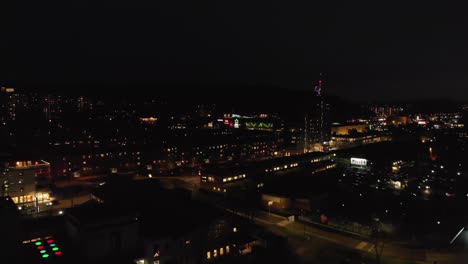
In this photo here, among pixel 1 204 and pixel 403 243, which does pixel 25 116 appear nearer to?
pixel 1 204

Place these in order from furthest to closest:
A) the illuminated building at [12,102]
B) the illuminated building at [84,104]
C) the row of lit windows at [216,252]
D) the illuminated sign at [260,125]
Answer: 1. the illuminated building at [84,104]
2. the illuminated building at [12,102]
3. the illuminated sign at [260,125]
4. the row of lit windows at [216,252]

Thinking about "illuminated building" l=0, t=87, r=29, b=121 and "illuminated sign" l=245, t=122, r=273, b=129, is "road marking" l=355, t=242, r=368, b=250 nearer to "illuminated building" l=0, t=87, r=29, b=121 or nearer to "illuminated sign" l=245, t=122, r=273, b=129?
"illuminated sign" l=245, t=122, r=273, b=129

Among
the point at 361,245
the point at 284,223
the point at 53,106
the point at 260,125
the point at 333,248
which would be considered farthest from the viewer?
the point at 53,106

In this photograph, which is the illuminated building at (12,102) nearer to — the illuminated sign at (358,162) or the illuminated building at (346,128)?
the illuminated building at (346,128)

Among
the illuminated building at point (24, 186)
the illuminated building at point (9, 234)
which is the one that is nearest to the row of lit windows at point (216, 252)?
the illuminated building at point (9, 234)

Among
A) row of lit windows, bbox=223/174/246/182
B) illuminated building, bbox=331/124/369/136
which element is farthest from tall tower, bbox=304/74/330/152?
row of lit windows, bbox=223/174/246/182

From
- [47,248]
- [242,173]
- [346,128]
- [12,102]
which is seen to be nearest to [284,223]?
[242,173]

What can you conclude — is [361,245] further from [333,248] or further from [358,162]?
[358,162]

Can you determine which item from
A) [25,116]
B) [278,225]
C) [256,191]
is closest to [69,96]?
[25,116]

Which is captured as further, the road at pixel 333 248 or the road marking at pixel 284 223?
the road marking at pixel 284 223
